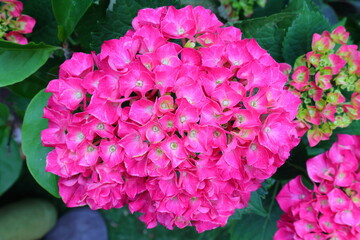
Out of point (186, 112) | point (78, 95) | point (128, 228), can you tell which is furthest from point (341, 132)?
point (128, 228)

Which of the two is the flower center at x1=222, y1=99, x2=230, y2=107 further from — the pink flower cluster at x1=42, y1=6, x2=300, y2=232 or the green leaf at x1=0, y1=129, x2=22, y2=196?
the green leaf at x1=0, y1=129, x2=22, y2=196

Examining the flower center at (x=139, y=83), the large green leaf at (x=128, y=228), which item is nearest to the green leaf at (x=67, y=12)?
the flower center at (x=139, y=83)

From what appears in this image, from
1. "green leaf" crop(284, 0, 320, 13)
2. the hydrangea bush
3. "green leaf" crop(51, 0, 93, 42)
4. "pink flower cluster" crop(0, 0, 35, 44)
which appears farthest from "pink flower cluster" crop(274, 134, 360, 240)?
"pink flower cluster" crop(0, 0, 35, 44)

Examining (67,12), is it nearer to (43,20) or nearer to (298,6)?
(43,20)

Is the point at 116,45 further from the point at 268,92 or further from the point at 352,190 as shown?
the point at 352,190

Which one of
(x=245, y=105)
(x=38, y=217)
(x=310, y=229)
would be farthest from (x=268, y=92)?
(x=38, y=217)
